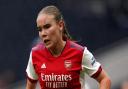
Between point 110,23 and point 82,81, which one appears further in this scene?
point 110,23

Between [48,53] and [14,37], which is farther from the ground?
[48,53]

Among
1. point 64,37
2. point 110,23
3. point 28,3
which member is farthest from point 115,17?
point 64,37

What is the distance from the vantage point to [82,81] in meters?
4.83

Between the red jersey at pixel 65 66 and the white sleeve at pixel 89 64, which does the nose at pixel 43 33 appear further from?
the white sleeve at pixel 89 64

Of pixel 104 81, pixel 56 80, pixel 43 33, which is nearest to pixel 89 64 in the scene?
pixel 104 81

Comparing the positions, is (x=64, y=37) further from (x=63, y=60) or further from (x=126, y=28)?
(x=126, y=28)

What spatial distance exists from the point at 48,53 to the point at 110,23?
5.55m

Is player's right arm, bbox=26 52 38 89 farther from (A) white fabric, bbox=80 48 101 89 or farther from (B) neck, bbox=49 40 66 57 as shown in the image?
(A) white fabric, bbox=80 48 101 89

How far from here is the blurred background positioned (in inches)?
394

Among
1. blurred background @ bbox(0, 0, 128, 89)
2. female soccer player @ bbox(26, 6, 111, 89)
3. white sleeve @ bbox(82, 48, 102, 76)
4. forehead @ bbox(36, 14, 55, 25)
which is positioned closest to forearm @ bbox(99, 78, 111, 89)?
female soccer player @ bbox(26, 6, 111, 89)

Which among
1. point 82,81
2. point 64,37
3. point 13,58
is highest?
point 64,37

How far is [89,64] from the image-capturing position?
475cm

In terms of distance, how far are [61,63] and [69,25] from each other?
5774mm

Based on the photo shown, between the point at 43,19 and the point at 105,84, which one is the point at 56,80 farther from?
the point at 43,19
